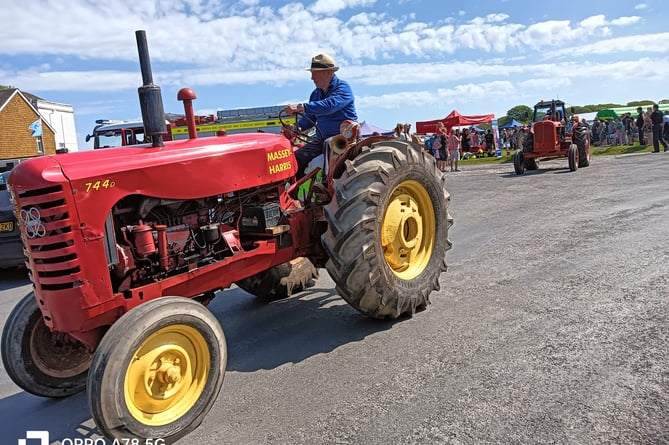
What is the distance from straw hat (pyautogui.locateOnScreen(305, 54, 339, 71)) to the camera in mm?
4879

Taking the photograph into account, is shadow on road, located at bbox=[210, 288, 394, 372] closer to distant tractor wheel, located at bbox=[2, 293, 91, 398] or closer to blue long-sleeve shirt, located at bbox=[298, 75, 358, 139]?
distant tractor wheel, located at bbox=[2, 293, 91, 398]

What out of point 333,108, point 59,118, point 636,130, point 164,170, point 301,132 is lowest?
point 636,130

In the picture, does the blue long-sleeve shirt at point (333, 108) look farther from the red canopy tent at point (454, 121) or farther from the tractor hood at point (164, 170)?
the red canopy tent at point (454, 121)

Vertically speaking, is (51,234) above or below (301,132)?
below

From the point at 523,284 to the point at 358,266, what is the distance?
199 cm

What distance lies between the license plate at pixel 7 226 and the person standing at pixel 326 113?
200 inches

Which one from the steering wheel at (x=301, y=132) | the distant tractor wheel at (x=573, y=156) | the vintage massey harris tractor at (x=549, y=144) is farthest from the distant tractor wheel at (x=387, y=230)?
the vintage massey harris tractor at (x=549, y=144)

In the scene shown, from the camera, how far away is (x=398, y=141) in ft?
15.2

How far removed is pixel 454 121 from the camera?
2950cm

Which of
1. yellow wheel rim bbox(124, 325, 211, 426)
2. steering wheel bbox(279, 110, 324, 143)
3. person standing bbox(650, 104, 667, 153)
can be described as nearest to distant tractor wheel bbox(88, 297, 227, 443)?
yellow wheel rim bbox(124, 325, 211, 426)

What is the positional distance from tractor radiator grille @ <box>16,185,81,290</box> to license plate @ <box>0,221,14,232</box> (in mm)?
5507

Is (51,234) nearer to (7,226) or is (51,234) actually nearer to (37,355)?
(37,355)

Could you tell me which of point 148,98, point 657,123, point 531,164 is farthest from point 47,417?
point 657,123

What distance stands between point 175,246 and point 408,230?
2074 millimetres
